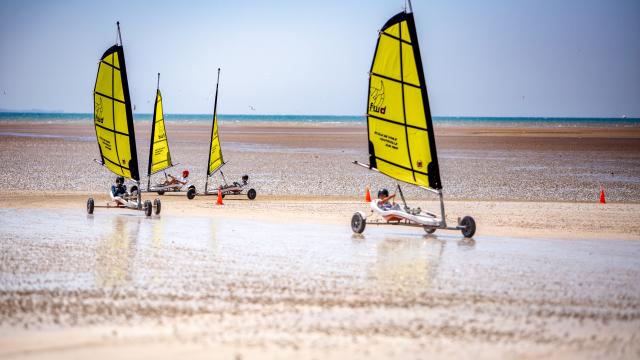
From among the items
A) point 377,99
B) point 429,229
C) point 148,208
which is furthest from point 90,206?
point 429,229

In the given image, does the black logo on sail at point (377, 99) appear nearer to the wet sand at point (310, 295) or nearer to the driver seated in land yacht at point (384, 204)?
the driver seated in land yacht at point (384, 204)

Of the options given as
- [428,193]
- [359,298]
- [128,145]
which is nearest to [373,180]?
[428,193]

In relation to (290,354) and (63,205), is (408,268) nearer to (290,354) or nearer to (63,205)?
(290,354)

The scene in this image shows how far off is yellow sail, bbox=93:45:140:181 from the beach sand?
169 centimetres

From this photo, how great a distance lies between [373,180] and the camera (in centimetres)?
3838

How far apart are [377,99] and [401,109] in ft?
2.53

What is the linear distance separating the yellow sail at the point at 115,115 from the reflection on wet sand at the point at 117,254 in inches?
133

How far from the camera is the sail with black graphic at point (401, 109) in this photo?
20.6m

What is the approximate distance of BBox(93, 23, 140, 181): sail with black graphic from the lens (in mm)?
24828

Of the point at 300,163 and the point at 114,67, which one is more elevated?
the point at 114,67

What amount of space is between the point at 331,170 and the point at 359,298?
31826 mm

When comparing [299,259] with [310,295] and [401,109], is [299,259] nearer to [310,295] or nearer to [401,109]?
[310,295]

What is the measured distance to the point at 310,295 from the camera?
512 inches

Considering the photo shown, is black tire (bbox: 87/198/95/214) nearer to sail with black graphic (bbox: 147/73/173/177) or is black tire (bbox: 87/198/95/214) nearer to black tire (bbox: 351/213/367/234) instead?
black tire (bbox: 351/213/367/234)
